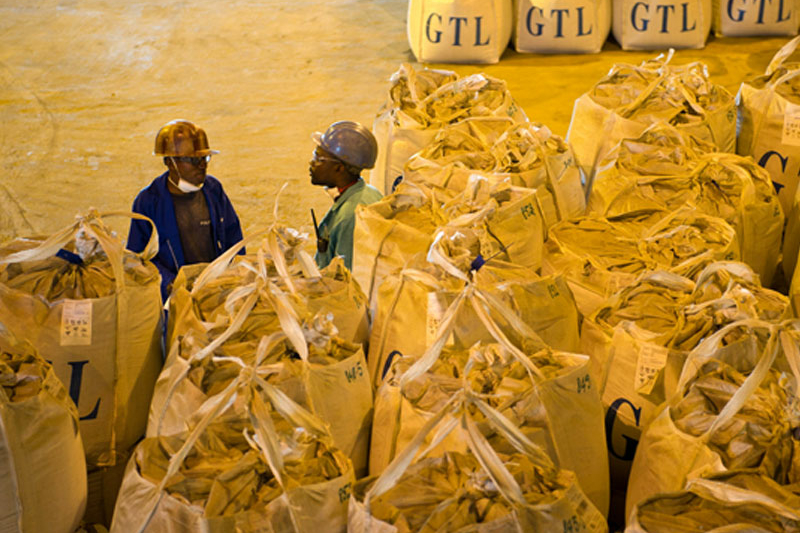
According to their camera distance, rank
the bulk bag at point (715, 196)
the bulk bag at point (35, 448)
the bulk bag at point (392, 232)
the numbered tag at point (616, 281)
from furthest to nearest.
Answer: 1. the bulk bag at point (715, 196)
2. the bulk bag at point (392, 232)
3. the numbered tag at point (616, 281)
4. the bulk bag at point (35, 448)

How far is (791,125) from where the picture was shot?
4195 millimetres

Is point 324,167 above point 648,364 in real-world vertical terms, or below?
above

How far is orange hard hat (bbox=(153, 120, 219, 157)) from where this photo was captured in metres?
3.90

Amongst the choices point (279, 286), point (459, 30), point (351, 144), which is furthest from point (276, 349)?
point (459, 30)

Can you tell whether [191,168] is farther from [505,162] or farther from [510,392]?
[510,392]

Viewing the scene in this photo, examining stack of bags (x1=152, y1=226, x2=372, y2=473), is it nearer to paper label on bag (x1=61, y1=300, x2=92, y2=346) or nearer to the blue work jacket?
paper label on bag (x1=61, y1=300, x2=92, y2=346)

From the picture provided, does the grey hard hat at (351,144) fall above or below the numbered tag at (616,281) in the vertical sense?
above

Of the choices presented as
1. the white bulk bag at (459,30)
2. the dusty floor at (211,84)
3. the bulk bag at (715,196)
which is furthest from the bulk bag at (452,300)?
the white bulk bag at (459,30)

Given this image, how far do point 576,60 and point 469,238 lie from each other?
17.3ft

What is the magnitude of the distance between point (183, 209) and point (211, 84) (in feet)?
13.6

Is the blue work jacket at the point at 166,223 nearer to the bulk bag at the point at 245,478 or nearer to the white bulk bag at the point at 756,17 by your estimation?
the bulk bag at the point at 245,478

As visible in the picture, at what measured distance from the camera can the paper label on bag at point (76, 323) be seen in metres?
2.72

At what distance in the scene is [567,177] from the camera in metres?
3.88

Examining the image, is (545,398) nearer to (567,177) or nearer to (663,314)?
(663,314)
